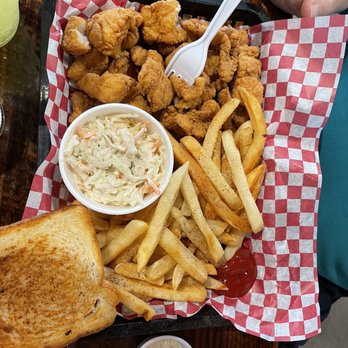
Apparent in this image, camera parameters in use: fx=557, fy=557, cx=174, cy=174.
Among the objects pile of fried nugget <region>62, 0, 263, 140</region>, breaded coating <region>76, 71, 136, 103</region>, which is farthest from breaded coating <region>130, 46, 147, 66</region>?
breaded coating <region>76, 71, 136, 103</region>

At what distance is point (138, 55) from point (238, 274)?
890 millimetres

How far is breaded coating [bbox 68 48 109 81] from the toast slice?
49cm

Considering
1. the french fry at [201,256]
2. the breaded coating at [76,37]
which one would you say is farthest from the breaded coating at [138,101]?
the french fry at [201,256]

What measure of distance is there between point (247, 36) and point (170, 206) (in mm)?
751

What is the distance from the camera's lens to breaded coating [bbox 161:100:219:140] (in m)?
2.04

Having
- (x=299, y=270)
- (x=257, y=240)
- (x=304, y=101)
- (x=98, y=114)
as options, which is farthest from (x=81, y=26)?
(x=299, y=270)

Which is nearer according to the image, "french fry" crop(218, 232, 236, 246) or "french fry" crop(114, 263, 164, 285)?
"french fry" crop(114, 263, 164, 285)

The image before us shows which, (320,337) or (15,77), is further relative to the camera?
(320,337)

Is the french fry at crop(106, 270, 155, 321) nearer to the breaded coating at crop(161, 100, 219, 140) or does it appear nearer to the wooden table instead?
the wooden table

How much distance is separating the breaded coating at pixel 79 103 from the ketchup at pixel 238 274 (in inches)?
30.6

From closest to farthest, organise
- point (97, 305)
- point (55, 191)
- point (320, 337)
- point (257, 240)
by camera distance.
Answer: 1. point (97, 305)
2. point (55, 191)
3. point (257, 240)
4. point (320, 337)

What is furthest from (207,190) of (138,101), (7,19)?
(7,19)

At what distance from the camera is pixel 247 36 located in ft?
7.09

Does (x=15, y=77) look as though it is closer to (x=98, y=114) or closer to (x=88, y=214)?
(x=98, y=114)
